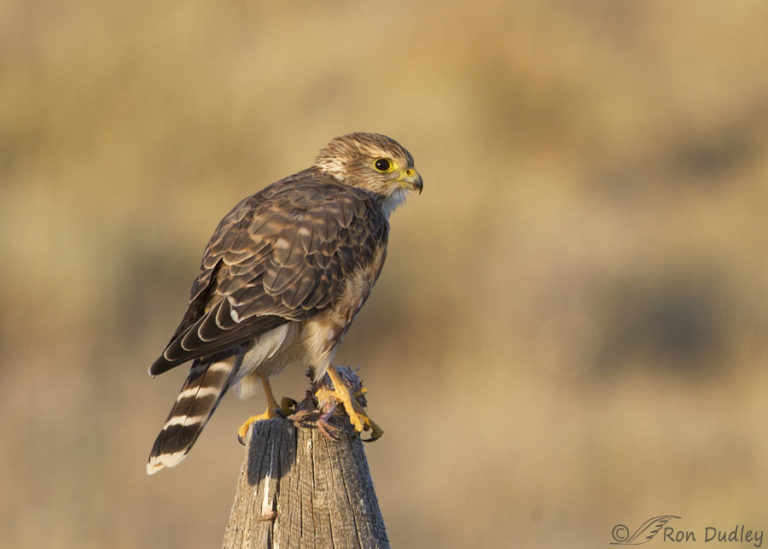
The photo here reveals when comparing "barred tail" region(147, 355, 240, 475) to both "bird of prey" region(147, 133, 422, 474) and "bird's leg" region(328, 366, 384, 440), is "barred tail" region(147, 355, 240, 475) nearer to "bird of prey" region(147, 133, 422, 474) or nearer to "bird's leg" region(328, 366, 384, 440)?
"bird of prey" region(147, 133, 422, 474)

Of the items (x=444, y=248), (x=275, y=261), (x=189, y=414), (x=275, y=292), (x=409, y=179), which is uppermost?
(x=444, y=248)

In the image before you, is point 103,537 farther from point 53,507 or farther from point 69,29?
point 69,29

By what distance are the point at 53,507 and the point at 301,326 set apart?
345 centimetres

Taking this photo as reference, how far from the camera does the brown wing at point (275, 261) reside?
4.04 meters

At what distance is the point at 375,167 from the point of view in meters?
5.41

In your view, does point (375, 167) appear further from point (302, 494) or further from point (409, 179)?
point (302, 494)

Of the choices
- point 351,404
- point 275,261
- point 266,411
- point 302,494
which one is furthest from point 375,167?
point 302,494
